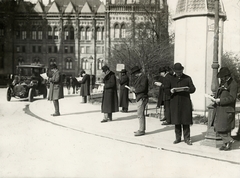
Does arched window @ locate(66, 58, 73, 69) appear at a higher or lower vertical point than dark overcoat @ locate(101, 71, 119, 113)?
higher

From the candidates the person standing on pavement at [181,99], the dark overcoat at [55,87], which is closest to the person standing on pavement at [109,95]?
the dark overcoat at [55,87]

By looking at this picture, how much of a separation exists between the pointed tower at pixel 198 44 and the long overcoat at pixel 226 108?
5512 mm

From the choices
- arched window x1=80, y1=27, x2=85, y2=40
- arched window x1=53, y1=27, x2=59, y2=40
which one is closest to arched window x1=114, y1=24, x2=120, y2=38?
arched window x1=80, y1=27, x2=85, y2=40

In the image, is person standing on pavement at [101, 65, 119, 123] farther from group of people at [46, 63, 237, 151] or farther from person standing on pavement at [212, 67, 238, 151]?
person standing on pavement at [212, 67, 238, 151]

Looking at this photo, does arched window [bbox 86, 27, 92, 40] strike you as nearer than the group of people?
No

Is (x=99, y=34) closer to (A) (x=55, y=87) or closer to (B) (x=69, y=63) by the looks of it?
(B) (x=69, y=63)

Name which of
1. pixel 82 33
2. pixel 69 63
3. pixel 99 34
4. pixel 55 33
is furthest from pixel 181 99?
pixel 55 33

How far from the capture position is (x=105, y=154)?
6582 mm

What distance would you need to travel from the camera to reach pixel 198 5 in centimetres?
1224

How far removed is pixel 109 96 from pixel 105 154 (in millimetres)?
4297

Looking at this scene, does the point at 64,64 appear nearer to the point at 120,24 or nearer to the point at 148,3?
the point at 120,24

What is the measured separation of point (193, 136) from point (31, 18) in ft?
220

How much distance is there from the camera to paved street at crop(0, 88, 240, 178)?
538 centimetres

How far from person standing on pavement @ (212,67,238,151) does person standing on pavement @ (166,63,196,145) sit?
2.35 ft
